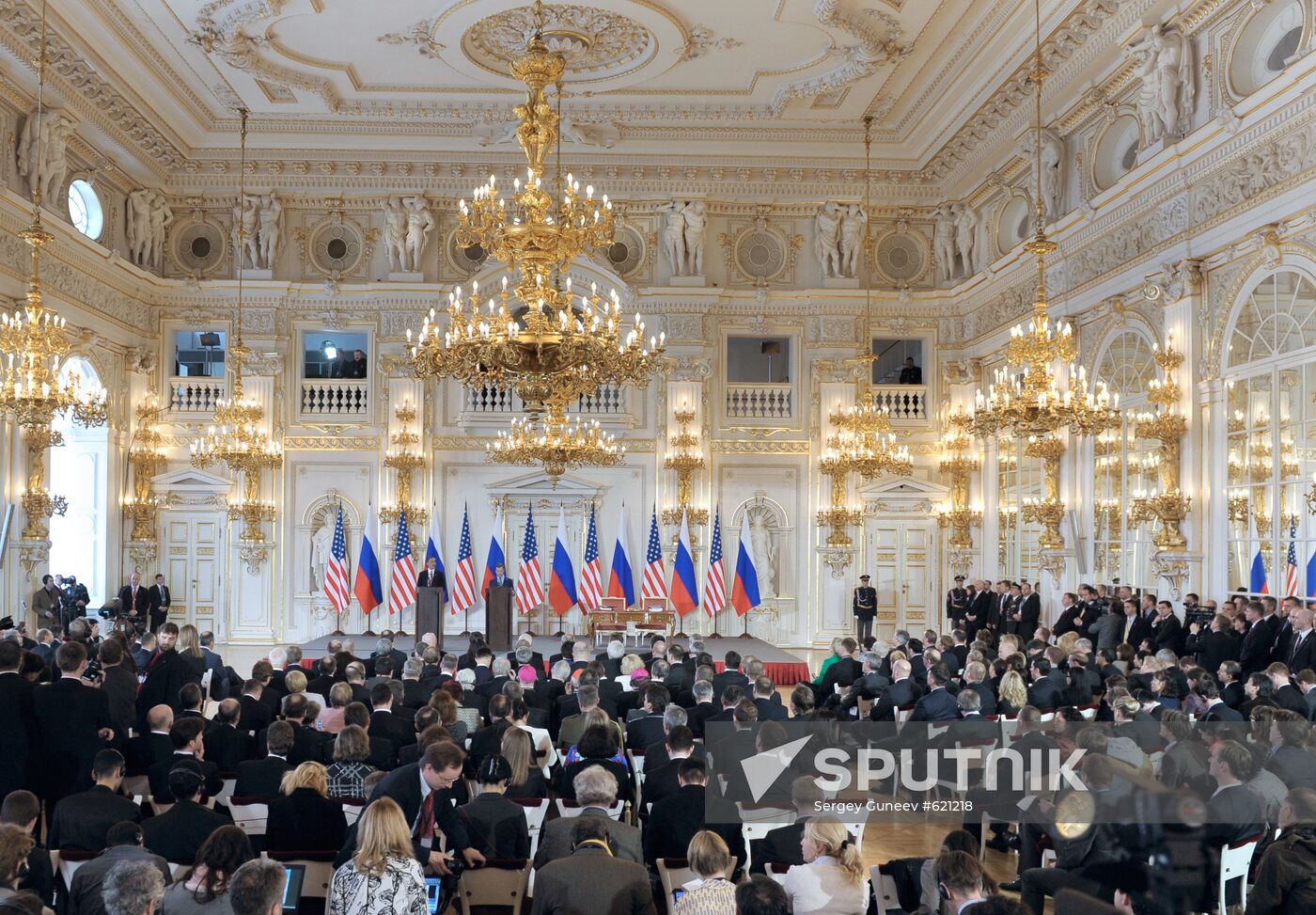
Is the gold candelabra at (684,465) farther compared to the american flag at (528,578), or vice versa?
the gold candelabra at (684,465)

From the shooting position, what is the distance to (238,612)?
1906 cm

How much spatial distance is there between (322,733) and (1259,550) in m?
8.83

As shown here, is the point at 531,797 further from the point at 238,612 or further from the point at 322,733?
the point at 238,612

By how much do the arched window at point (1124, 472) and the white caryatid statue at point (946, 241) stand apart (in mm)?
5622

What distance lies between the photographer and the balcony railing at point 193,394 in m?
19.3

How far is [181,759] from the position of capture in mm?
5875

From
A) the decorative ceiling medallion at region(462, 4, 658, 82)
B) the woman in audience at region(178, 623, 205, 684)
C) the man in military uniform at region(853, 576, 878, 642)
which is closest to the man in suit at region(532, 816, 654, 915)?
the woman in audience at region(178, 623, 205, 684)

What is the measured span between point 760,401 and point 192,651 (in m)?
11.9

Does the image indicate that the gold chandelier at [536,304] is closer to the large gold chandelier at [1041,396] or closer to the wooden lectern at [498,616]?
the large gold chandelier at [1041,396]

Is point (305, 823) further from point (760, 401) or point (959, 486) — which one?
point (959, 486)

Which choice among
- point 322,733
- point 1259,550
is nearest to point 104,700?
point 322,733

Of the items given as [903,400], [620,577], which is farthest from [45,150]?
[903,400]

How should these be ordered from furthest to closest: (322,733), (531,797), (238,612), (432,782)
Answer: (238,612) → (322,733) → (531,797) → (432,782)

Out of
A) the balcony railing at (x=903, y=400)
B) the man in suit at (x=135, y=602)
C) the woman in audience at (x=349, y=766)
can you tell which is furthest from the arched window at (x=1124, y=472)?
the man in suit at (x=135, y=602)
